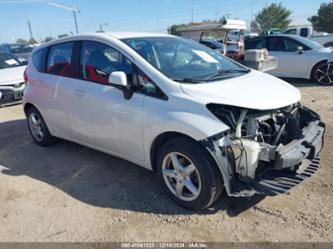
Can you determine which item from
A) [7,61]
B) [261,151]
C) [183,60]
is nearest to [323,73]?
[183,60]

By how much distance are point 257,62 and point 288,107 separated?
2.75 metres

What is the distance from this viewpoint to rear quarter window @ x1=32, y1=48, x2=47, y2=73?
194 inches

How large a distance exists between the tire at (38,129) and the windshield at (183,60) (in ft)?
7.23

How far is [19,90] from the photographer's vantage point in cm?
835

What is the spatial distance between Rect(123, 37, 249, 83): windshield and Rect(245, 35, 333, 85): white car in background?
5.72 metres

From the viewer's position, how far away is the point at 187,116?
9.93ft

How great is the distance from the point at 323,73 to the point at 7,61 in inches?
349

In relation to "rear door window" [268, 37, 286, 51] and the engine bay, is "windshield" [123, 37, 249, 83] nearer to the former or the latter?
the engine bay

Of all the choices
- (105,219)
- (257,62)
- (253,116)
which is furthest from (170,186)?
(257,62)

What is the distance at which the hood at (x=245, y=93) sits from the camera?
9.82 feet

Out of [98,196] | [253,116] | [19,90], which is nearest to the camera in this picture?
[253,116]

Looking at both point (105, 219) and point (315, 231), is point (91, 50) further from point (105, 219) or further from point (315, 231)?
point (315, 231)

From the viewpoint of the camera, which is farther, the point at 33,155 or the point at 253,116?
the point at 33,155

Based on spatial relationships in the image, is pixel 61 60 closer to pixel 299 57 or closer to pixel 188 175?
pixel 188 175
